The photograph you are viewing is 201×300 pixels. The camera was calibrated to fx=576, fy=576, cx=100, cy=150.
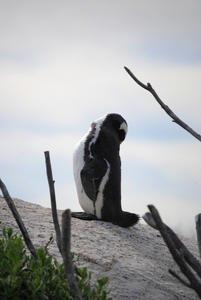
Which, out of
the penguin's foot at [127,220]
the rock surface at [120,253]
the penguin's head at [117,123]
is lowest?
the rock surface at [120,253]

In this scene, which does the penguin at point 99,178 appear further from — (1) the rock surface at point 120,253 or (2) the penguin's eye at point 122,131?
(2) the penguin's eye at point 122,131

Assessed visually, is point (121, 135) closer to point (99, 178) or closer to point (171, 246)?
point (99, 178)

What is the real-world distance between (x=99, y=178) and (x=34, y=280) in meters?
4.08

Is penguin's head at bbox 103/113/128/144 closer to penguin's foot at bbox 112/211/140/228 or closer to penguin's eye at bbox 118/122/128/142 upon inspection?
penguin's eye at bbox 118/122/128/142

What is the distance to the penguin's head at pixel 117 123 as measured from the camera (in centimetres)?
722

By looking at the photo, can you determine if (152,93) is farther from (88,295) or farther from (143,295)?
(143,295)

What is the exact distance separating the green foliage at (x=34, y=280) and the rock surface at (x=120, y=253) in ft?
4.87

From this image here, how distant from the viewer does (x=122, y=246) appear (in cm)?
543

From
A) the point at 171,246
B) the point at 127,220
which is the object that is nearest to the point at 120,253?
the point at 127,220

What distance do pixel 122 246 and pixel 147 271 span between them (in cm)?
72

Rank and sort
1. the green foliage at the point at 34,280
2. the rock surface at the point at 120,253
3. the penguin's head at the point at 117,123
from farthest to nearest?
the penguin's head at the point at 117,123 → the rock surface at the point at 120,253 → the green foliage at the point at 34,280

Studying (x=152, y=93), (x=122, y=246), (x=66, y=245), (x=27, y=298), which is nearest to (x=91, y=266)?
(x=122, y=246)

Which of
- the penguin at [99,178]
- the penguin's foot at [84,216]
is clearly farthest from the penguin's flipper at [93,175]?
the penguin's foot at [84,216]

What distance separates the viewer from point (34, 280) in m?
2.45
